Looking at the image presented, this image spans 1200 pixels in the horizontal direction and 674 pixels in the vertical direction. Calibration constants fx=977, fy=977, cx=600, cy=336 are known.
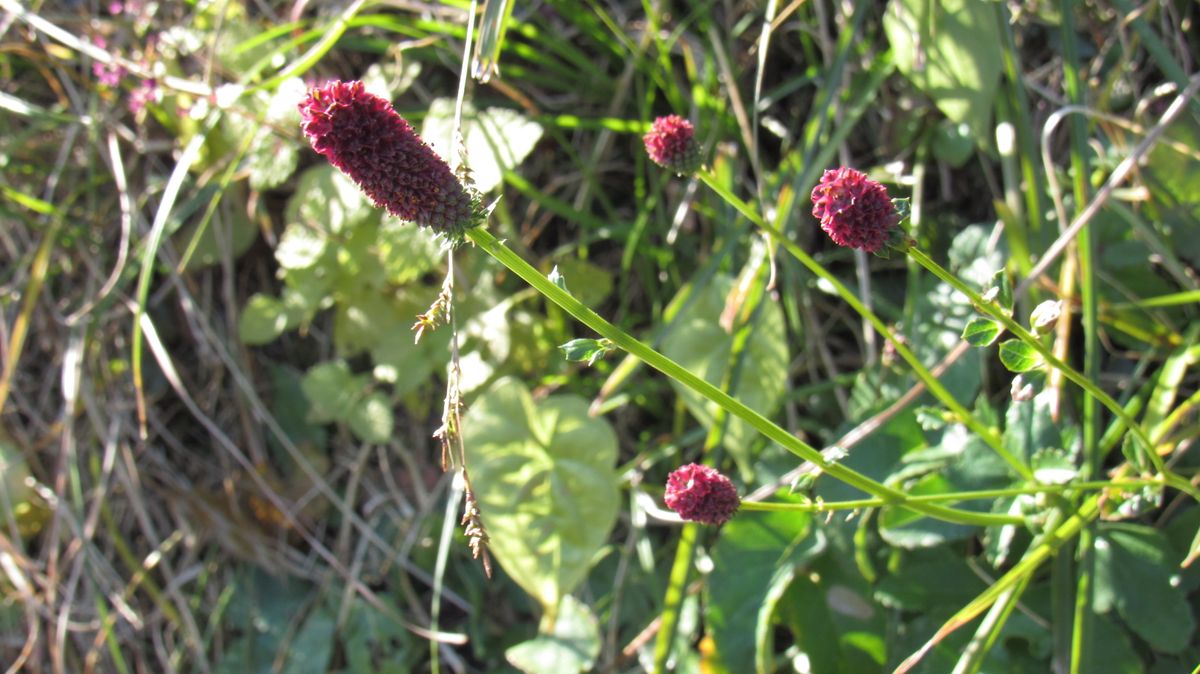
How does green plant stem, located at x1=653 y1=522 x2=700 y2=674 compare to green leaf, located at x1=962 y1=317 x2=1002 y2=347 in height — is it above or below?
below

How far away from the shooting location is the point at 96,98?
62.2 inches

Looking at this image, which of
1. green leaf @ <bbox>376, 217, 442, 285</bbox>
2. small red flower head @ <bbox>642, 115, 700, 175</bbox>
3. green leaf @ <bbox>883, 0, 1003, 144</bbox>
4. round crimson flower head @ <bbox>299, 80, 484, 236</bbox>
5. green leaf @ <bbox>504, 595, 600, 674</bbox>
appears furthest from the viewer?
green leaf @ <bbox>376, 217, 442, 285</bbox>

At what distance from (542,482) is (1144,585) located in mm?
646

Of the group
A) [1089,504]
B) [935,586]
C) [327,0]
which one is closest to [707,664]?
[935,586]

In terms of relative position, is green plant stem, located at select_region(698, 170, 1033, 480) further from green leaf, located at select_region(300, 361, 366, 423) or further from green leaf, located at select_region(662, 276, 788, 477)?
green leaf, located at select_region(300, 361, 366, 423)

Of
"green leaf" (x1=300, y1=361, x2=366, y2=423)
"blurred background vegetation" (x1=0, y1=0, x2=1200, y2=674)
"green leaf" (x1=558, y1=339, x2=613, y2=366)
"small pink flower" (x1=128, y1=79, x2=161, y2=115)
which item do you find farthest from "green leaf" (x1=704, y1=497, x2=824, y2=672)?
"small pink flower" (x1=128, y1=79, x2=161, y2=115)

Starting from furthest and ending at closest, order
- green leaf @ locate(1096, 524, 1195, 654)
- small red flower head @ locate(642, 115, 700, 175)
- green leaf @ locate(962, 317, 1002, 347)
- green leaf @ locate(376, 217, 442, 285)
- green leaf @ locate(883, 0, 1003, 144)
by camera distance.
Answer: green leaf @ locate(376, 217, 442, 285) → green leaf @ locate(883, 0, 1003, 144) → green leaf @ locate(1096, 524, 1195, 654) → small red flower head @ locate(642, 115, 700, 175) → green leaf @ locate(962, 317, 1002, 347)

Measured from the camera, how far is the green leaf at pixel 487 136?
124cm

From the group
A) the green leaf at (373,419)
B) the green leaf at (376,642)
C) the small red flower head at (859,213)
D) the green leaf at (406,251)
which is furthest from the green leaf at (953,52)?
the green leaf at (376,642)

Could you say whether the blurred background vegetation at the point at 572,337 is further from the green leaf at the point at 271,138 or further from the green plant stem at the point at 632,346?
the green plant stem at the point at 632,346

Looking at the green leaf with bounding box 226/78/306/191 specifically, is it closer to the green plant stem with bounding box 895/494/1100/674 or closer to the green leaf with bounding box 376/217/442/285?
the green leaf with bounding box 376/217/442/285

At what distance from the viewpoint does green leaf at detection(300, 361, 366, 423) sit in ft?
4.82

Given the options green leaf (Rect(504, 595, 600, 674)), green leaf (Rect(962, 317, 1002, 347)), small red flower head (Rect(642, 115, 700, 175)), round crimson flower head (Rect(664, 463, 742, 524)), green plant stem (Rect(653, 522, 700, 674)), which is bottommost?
green leaf (Rect(504, 595, 600, 674))

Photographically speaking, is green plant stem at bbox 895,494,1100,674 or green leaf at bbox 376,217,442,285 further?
green leaf at bbox 376,217,442,285
